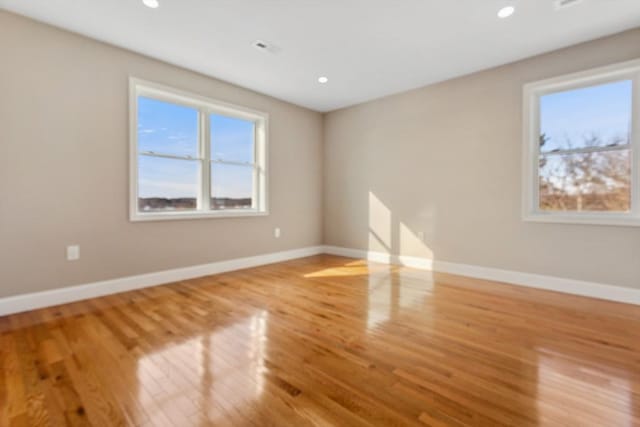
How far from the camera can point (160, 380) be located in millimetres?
1638

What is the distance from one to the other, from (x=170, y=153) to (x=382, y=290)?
307cm

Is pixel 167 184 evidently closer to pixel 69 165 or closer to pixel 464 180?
pixel 69 165

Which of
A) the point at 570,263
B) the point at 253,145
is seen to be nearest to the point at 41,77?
the point at 253,145

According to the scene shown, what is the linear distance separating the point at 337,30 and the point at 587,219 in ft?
10.6

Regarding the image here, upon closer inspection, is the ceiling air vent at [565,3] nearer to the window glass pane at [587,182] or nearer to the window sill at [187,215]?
the window glass pane at [587,182]

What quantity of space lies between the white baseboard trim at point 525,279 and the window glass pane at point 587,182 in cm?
80

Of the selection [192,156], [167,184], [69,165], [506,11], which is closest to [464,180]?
[506,11]

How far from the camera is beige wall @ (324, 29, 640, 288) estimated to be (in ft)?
10.2

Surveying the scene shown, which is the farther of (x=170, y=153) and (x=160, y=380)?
(x=170, y=153)

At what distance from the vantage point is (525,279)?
3.47 metres

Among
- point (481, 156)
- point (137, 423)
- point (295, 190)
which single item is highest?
point (481, 156)

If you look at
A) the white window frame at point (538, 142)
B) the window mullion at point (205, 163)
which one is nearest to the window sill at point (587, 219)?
the white window frame at point (538, 142)

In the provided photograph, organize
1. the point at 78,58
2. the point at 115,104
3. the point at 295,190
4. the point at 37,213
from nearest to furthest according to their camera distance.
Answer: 1. the point at 37,213
2. the point at 78,58
3. the point at 115,104
4. the point at 295,190

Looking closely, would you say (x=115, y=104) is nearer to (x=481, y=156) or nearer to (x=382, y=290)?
(x=382, y=290)
